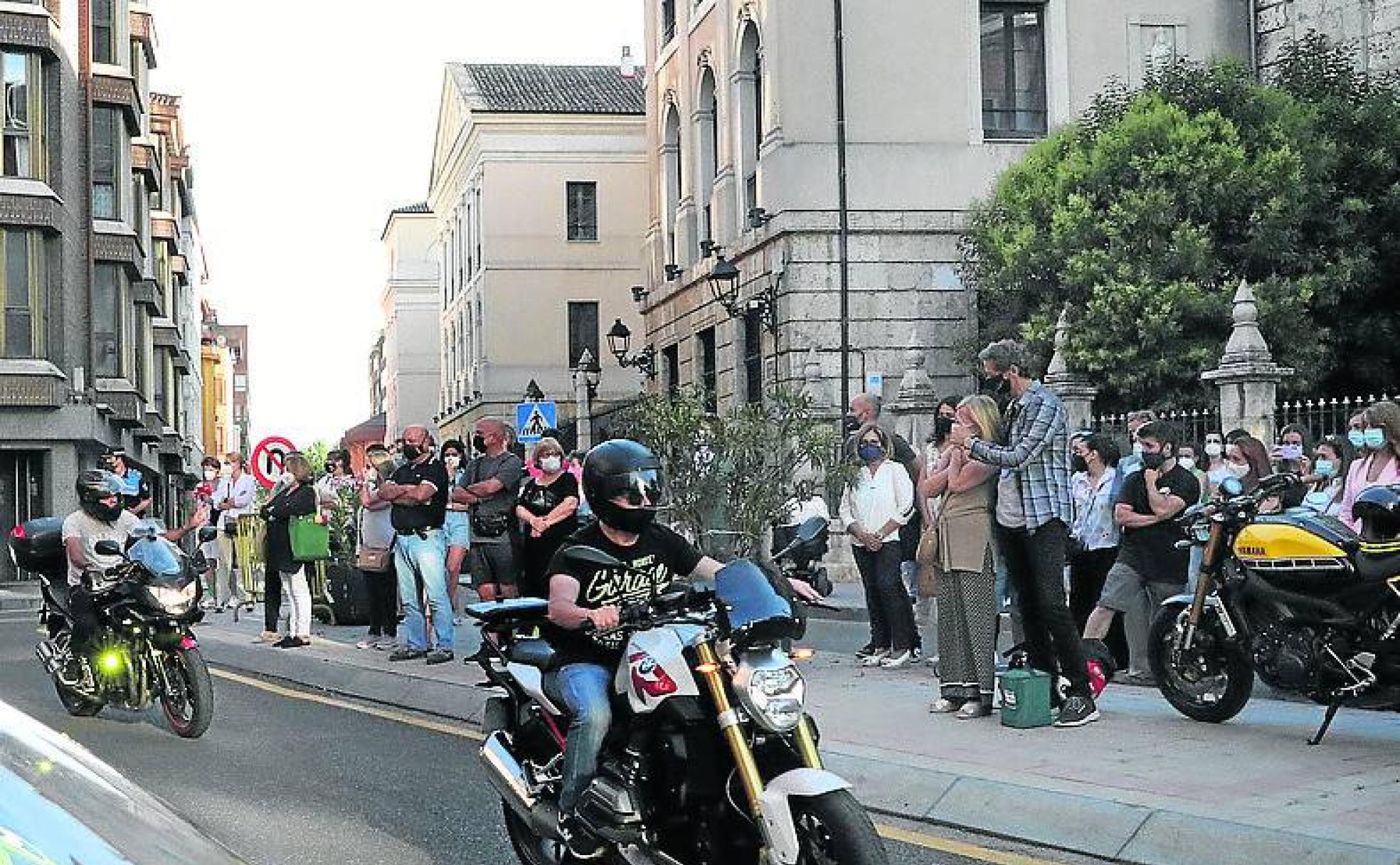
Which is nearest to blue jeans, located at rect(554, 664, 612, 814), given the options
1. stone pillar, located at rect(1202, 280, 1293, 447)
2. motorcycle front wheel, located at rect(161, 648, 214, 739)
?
motorcycle front wheel, located at rect(161, 648, 214, 739)

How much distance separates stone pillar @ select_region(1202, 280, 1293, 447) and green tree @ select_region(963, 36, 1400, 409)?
239 inches

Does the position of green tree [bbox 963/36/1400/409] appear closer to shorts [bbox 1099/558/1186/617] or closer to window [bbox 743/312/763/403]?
window [bbox 743/312/763/403]

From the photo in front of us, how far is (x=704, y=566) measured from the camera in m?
6.17

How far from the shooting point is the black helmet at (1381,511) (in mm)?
8344

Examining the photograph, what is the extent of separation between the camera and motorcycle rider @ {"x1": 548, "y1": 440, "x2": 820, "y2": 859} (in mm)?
5637

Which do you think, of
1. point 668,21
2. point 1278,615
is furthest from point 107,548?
point 668,21

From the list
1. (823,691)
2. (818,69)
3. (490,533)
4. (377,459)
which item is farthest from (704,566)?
(818,69)

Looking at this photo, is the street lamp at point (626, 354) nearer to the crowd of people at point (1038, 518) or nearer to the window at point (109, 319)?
the window at point (109, 319)

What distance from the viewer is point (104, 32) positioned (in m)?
44.5

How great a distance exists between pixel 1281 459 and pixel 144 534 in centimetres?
847

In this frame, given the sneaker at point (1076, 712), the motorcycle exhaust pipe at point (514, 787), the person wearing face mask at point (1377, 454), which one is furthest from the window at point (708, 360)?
the motorcycle exhaust pipe at point (514, 787)

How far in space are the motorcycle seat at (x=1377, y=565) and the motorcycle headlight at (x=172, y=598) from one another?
20.1 feet

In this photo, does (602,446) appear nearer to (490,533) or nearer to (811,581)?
(811,581)

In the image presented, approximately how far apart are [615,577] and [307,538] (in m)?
10.3
